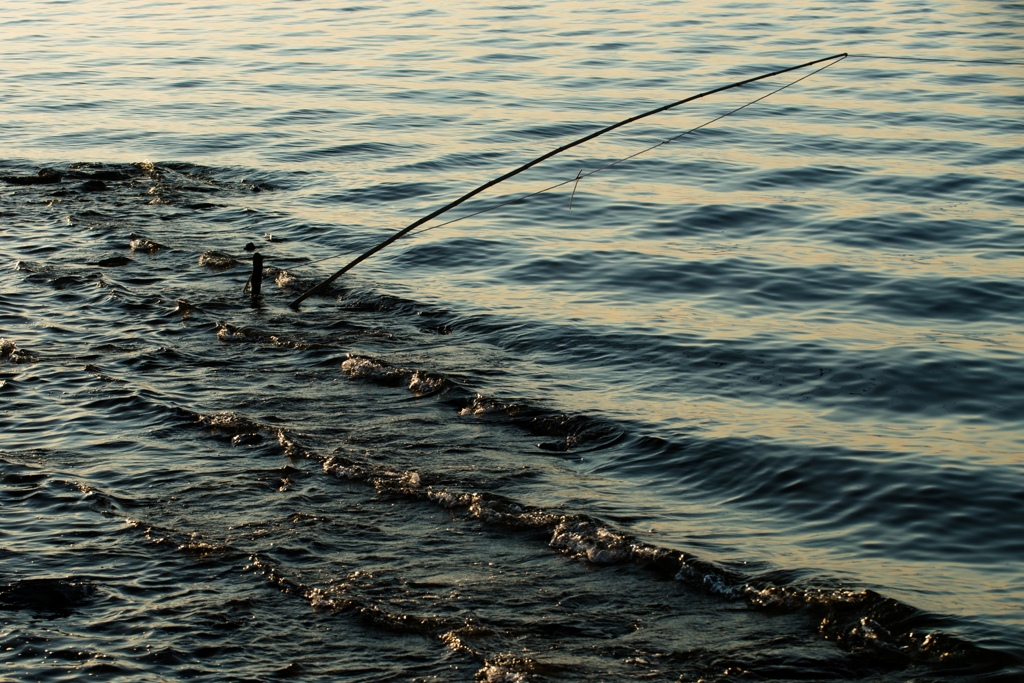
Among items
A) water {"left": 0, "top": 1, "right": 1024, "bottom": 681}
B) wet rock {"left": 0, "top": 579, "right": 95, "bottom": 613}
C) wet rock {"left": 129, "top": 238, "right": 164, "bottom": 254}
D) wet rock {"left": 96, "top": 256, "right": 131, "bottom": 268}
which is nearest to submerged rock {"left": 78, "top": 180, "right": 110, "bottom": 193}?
water {"left": 0, "top": 1, "right": 1024, "bottom": 681}

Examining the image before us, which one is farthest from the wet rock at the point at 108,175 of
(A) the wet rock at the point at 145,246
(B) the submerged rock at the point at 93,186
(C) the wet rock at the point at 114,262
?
(C) the wet rock at the point at 114,262

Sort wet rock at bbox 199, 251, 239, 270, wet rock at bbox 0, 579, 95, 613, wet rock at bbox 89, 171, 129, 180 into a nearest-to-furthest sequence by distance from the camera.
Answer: wet rock at bbox 0, 579, 95, 613 < wet rock at bbox 199, 251, 239, 270 < wet rock at bbox 89, 171, 129, 180

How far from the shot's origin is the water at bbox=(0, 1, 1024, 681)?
14.6ft

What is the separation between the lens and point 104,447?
5.92 metres

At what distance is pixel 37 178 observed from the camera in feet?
40.2

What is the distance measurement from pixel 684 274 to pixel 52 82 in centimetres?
1385

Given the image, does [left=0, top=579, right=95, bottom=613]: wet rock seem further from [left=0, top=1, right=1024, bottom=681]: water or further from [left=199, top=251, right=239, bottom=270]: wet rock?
[left=199, top=251, right=239, bottom=270]: wet rock

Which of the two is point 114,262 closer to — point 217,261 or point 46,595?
point 217,261

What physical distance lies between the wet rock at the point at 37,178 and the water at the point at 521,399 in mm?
165

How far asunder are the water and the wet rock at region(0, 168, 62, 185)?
165mm

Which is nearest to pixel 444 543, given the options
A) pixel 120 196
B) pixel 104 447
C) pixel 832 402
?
pixel 104 447

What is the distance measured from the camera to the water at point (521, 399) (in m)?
4.46

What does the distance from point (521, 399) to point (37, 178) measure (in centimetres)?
784

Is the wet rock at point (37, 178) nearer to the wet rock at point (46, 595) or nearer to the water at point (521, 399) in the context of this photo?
the water at point (521, 399)
